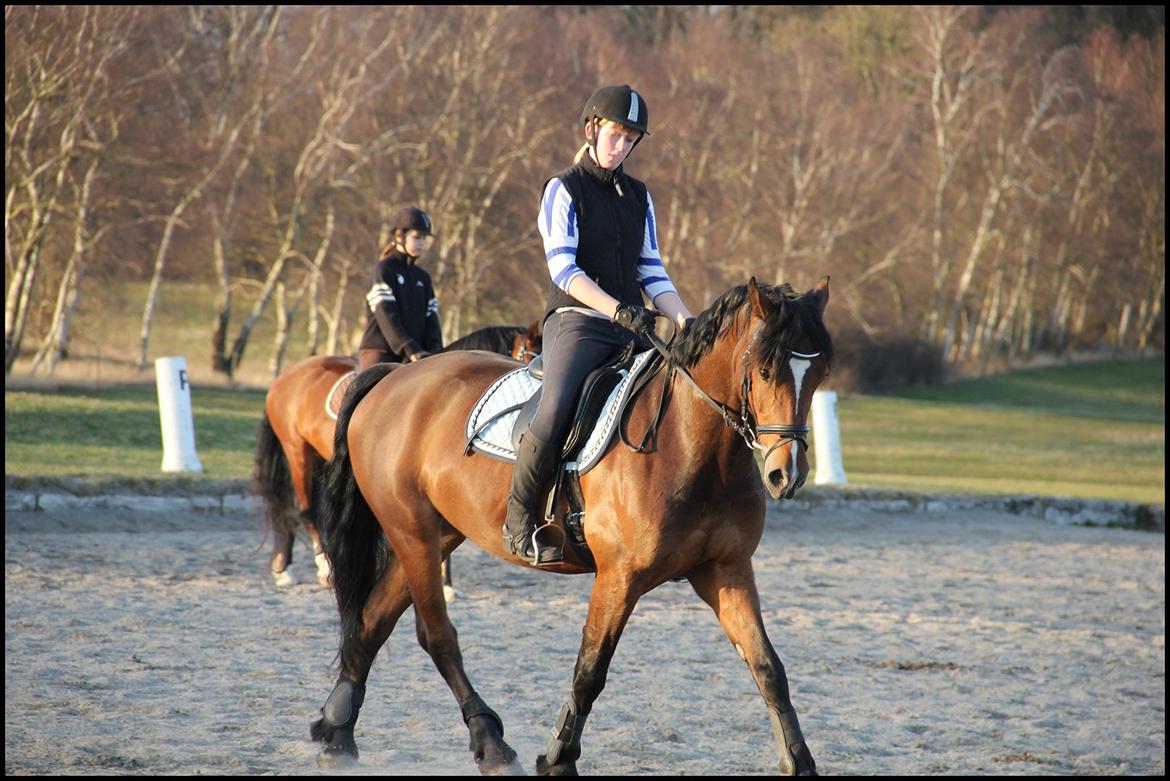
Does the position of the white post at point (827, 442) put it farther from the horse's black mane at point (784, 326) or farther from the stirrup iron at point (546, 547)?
the horse's black mane at point (784, 326)

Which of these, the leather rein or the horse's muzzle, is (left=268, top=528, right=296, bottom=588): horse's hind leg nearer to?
the leather rein

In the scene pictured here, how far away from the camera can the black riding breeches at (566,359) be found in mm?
4793

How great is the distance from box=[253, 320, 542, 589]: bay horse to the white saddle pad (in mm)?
3357

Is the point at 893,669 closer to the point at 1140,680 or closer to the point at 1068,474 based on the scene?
the point at 1140,680

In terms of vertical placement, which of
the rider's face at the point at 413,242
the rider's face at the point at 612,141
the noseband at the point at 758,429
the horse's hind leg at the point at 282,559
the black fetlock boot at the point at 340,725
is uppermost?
the rider's face at the point at 612,141

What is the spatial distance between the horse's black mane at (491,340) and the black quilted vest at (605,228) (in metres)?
3.38

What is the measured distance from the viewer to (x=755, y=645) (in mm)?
4449

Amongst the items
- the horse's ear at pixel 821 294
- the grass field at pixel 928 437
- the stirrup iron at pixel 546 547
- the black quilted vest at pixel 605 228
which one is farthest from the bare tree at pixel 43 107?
the horse's ear at pixel 821 294

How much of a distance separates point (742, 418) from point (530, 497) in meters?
0.99

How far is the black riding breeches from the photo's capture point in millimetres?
4793

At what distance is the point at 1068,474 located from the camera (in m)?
21.8

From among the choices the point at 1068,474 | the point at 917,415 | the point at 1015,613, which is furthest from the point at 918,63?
the point at 1015,613

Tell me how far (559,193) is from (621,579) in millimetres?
1565

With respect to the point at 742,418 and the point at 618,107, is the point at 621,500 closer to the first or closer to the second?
the point at 742,418
